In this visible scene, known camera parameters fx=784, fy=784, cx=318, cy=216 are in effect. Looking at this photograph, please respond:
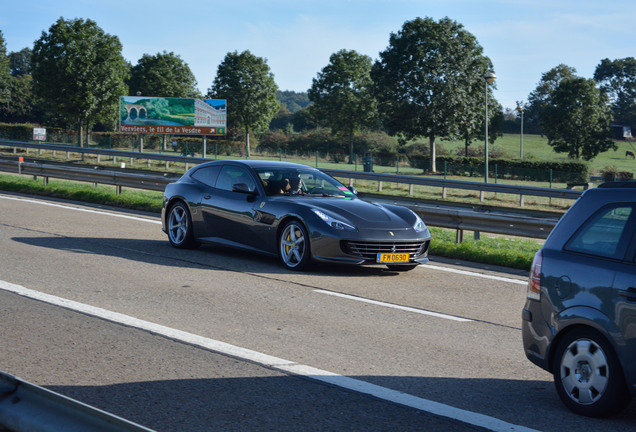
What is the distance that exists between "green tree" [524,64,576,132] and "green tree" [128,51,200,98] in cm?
5924

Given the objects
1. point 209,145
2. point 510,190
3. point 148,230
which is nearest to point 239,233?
point 148,230

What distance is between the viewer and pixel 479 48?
6612 cm

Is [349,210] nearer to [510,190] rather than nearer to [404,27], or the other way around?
[510,190]

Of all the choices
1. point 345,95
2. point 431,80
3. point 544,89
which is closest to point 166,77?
point 345,95

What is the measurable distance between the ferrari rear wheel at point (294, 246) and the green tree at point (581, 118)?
6472 cm

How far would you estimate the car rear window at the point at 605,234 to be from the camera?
Answer: 4.60 meters

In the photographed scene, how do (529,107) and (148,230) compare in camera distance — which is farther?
(529,107)

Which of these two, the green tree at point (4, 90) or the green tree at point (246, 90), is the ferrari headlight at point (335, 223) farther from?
the green tree at point (4, 90)

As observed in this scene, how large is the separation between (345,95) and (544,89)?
188 ft

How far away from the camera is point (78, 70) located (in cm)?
6197

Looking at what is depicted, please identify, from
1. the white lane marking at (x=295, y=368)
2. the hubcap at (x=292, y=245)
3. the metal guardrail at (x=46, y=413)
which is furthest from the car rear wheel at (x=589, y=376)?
the hubcap at (x=292, y=245)

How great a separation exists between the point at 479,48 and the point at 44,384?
64.9 metres

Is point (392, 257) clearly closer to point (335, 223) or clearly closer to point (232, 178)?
point (335, 223)

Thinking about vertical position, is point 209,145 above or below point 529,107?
below
